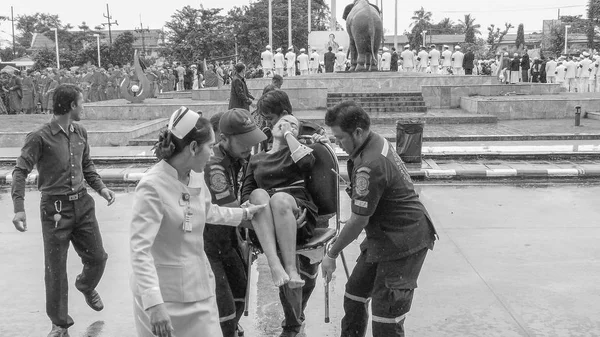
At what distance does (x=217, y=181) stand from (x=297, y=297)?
3.04 feet

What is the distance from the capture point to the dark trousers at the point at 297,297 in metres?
4.36

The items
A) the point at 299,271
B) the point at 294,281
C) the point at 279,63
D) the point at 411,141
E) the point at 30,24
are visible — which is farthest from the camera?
the point at 30,24

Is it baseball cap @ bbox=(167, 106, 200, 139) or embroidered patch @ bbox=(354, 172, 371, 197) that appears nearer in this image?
baseball cap @ bbox=(167, 106, 200, 139)

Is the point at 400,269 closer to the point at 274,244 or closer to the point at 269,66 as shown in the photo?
the point at 274,244

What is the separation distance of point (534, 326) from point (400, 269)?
63.2 inches

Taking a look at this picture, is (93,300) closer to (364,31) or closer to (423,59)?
(364,31)

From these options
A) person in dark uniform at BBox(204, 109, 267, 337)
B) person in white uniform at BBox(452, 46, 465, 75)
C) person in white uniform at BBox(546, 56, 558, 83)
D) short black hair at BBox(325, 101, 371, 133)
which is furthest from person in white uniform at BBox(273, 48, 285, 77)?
short black hair at BBox(325, 101, 371, 133)

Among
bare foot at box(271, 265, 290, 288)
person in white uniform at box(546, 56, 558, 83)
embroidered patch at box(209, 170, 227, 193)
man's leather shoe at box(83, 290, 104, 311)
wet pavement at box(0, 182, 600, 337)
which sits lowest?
wet pavement at box(0, 182, 600, 337)

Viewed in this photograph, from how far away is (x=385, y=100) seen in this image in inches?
837

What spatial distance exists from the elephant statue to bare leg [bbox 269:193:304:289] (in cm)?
1961

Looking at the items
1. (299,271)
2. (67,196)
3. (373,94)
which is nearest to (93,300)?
(67,196)

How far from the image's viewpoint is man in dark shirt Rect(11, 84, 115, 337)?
4.66 meters

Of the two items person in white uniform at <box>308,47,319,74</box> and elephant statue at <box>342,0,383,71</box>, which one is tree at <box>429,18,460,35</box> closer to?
person in white uniform at <box>308,47,319,74</box>

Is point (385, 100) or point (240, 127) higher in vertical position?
point (240, 127)
